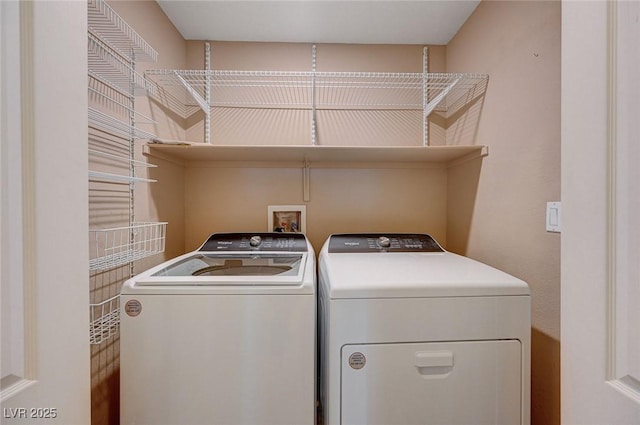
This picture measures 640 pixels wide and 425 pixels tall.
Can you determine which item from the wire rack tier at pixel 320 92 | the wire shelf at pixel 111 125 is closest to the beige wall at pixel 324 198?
the wire rack tier at pixel 320 92

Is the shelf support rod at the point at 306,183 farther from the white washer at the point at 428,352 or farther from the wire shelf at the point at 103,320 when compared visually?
the wire shelf at the point at 103,320

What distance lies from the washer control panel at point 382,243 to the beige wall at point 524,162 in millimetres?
278

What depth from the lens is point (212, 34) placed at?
1.84 metres

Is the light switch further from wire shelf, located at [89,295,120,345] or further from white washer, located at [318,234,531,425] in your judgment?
wire shelf, located at [89,295,120,345]

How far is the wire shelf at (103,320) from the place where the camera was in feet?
3.36

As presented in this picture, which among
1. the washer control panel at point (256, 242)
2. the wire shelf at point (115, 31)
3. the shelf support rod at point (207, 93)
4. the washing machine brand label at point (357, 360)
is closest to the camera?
the washing machine brand label at point (357, 360)

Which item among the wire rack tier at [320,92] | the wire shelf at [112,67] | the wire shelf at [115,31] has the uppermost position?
the wire rack tier at [320,92]

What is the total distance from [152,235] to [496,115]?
188 centimetres

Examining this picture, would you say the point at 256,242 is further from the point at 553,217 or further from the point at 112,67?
the point at 553,217

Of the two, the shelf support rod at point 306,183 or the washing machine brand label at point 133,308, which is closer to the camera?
the washing machine brand label at point 133,308

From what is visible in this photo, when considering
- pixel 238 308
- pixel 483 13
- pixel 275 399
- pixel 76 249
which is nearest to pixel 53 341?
pixel 76 249

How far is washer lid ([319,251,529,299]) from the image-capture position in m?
0.96

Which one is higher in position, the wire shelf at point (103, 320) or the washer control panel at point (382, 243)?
the washer control panel at point (382, 243)

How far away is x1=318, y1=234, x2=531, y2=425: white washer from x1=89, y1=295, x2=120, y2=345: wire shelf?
840 millimetres
